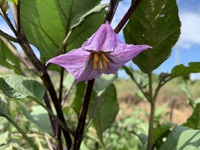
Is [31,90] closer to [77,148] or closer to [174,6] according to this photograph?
[77,148]

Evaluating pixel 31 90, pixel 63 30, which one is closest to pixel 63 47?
pixel 63 30

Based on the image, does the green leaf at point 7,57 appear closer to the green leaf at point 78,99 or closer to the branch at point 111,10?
the green leaf at point 78,99

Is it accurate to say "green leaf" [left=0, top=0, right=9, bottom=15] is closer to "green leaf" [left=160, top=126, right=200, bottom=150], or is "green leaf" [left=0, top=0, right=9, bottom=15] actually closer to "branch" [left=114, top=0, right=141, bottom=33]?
"branch" [left=114, top=0, right=141, bottom=33]

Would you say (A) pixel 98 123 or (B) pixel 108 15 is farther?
(A) pixel 98 123

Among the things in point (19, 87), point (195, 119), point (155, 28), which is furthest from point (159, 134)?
point (19, 87)

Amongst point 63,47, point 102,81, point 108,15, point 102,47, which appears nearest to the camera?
point 102,47
